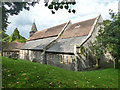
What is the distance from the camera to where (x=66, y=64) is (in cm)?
1603

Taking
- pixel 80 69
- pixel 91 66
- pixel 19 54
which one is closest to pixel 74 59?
pixel 80 69

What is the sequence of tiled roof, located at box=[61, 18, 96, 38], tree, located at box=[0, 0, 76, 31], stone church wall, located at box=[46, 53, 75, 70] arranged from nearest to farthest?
tree, located at box=[0, 0, 76, 31] < stone church wall, located at box=[46, 53, 75, 70] < tiled roof, located at box=[61, 18, 96, 38]

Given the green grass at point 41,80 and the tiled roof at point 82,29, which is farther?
the tiled roof at point 82,29

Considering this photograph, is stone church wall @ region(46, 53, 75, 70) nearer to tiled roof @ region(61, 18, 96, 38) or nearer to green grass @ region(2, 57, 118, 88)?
tiled roof @ region(61, 18, 96, 38)

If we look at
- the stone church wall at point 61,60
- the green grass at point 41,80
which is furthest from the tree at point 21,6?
the stone church wall at point 61,60

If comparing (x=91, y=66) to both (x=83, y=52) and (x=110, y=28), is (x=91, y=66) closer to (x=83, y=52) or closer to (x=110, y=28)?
(x=83, y=52)

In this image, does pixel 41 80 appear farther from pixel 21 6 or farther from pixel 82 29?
pixel 82 29

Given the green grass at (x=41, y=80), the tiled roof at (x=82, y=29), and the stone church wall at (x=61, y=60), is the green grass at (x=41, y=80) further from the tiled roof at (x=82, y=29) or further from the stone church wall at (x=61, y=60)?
the tiled roof at (x=82, y=29)

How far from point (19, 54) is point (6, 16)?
1086 inches

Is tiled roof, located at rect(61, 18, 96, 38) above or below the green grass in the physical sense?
above

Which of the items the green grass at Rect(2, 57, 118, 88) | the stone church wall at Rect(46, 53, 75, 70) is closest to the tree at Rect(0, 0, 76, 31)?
the green grass at Rect(2, 57, 118, 88)

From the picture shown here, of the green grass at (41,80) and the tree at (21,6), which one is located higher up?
the tree at (21,6)

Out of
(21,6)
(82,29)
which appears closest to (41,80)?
(21,6)

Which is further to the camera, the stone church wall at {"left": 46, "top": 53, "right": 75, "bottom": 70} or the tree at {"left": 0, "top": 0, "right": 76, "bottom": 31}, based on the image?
the stone church wall at {"left": 46, "top": 53, "right": 75, "bottom": 70}
